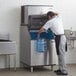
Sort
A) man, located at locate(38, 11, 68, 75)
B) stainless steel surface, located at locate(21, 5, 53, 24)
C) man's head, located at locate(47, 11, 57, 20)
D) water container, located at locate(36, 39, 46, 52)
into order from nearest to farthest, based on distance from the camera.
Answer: man, located at locate(38, 11, 68, 75)
man's head, located at locate(47, 11, 57, 20)
water container, located at locate(36, 39, 46, 52)
stainless steel surface, located at locate(21, 5, 53, 24)

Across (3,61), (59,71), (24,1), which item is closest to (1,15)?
(24,1)

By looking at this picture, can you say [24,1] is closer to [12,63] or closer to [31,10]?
[31,10]

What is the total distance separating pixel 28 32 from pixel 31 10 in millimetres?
593

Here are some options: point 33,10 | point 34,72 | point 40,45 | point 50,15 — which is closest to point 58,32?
point 50,15

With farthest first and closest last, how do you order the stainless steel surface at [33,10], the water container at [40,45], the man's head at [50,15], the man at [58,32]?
the stainless steel surface at [33,10]
the water container at [40,45]
the man's head at [50,15]
the man at [58,32]

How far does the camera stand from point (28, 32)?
654 cm

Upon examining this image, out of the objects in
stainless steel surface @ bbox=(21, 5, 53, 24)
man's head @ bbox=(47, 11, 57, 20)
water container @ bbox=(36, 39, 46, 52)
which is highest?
stainless steel surface @ bbox=(21, 5, 53, 24)

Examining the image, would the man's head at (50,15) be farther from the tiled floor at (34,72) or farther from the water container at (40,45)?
the tiled floor at (34,72)

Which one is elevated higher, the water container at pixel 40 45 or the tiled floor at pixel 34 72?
the water container at pixel 40 45

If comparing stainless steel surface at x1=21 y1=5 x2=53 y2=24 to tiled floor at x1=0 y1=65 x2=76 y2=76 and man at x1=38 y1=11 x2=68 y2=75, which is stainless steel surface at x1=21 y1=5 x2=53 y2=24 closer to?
man at x1=38 y1=11 x2=68 y2=75

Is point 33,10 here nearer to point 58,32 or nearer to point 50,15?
point 50,15

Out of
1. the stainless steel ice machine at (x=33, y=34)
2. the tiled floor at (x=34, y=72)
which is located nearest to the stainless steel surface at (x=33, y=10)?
the stainless steel ice machine at (x=33, y=34)

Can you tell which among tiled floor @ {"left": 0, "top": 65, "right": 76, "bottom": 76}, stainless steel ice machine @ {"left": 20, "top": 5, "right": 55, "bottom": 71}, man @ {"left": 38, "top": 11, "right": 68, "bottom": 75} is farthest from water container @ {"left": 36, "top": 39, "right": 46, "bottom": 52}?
tiled floor @ {"left": 0, "top": 65, "right": 76, "bottom": 76}

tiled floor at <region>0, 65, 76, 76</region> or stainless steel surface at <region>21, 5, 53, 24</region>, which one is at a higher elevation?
stainless steel surface at <region>21, 5, 53, 24</region>
